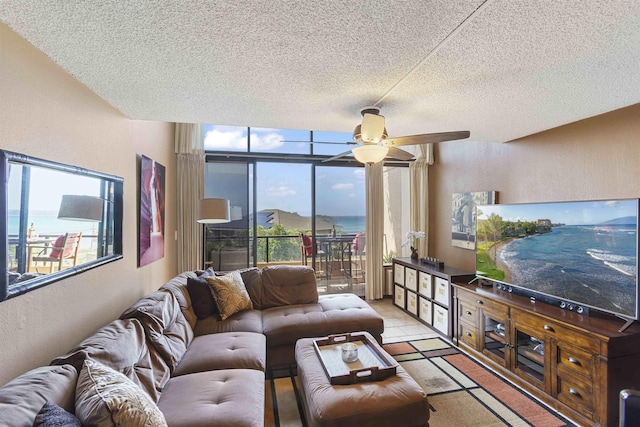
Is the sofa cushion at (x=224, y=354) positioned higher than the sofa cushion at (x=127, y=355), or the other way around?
the sofa cushion at (x=127, y=355)

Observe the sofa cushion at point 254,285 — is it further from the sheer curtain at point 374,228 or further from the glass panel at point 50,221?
the sheer curtain at point 374,228

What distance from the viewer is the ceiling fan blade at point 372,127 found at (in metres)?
2.18

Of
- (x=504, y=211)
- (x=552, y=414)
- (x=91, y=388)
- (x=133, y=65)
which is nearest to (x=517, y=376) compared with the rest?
(x=552, y=414)

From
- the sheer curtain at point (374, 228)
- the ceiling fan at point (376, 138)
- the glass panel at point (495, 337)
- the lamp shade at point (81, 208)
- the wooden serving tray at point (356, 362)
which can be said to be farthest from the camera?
the sheer curtain at point (374, 228)

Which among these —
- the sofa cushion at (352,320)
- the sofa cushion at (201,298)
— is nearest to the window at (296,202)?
the sofa cushion at (201,298)

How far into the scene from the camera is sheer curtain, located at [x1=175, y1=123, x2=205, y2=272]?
14.3ft

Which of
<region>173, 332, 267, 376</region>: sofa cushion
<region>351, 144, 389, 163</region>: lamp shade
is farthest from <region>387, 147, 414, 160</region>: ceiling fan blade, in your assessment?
<region>173, 332, 267, 376</region>: sofa cushion

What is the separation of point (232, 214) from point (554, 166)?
407 centimetres

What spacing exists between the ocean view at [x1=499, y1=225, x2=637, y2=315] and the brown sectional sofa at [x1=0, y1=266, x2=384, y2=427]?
1.51 meters

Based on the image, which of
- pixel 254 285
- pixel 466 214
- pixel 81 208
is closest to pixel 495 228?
pixel 466 214

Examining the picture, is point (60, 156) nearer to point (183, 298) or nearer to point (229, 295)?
point (183, 298)

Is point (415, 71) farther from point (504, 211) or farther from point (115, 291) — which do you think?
point (115, 291)

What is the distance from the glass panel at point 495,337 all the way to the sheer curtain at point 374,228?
83.8 inches

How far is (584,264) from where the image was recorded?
233 cm
